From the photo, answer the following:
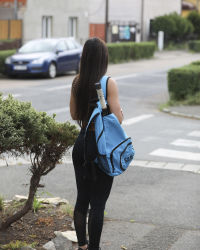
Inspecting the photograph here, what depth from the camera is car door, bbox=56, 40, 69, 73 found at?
65.8 feet

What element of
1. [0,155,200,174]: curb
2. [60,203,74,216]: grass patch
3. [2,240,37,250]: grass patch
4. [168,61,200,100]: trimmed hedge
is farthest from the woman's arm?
[168,61,200,100]: trimmed hedge

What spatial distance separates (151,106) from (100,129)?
10.1 metres

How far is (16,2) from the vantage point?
2856 centimetres

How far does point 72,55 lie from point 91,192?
17876 mm

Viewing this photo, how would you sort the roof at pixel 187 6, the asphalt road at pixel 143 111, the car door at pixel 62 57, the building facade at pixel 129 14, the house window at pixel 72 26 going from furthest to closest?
the roof at pixel 187 6
the building facade at pixel 129 14
the house window at pixel 72 26
the car door at pixel 62 57
the asphalt road at pixel 143 111

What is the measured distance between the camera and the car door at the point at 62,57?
65.8 feet

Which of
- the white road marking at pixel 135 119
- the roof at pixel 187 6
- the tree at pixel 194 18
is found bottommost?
the white road marking at pixel 135 119

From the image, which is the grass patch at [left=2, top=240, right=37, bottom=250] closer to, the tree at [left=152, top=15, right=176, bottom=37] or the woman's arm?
the woman's arm

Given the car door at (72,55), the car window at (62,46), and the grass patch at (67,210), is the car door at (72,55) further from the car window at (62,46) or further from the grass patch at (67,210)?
the grass patch at (67,210)

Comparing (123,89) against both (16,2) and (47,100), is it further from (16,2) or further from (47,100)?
(16,2)

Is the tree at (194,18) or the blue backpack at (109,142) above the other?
the tree at (194,18)

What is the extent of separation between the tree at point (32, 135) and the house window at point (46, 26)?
2749 centimetres

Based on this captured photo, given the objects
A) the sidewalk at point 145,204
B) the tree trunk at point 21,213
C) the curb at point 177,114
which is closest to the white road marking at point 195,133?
the curb at point 177,114

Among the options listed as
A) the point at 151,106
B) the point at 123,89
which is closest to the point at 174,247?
the point at 151,106
